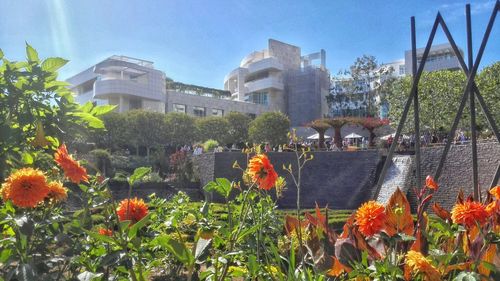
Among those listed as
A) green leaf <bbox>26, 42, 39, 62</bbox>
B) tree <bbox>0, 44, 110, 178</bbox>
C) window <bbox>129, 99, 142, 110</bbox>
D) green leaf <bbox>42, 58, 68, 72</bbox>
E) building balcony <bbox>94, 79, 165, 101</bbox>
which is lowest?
tree <bbox>0, 44, 110, 178</bbox>

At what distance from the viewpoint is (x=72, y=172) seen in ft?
5.71

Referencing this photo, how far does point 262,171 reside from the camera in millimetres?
1961

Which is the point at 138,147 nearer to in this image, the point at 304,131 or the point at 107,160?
the point at 107,160

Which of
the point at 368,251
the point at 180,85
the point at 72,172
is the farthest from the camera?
the point at 180,85

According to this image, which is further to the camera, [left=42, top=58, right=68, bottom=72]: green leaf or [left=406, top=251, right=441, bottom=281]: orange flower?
[left=42, top=58, right=68, bottom=72]: green leaf

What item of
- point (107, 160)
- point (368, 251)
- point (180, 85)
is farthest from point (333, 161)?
point (180, 85)

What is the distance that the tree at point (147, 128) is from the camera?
109 ft

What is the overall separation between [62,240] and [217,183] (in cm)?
63

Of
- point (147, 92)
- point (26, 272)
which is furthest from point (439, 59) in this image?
point (26, 272)

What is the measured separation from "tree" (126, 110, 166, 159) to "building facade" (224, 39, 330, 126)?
67.4 feet

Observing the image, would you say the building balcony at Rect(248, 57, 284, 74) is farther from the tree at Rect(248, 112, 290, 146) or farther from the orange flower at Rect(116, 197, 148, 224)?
the orange flower at Rect(116, 197, 148, 224)

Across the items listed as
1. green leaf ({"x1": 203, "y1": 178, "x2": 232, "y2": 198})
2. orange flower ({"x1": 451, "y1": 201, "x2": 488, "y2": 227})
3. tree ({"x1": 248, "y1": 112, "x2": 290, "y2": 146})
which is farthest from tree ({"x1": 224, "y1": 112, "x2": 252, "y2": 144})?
orange flower ({"x1": 451, "y1": 201, "x2": 488, "y2": 227})

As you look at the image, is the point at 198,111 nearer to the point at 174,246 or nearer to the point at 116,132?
the point at 116,132

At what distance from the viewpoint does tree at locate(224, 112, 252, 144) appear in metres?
38.7
